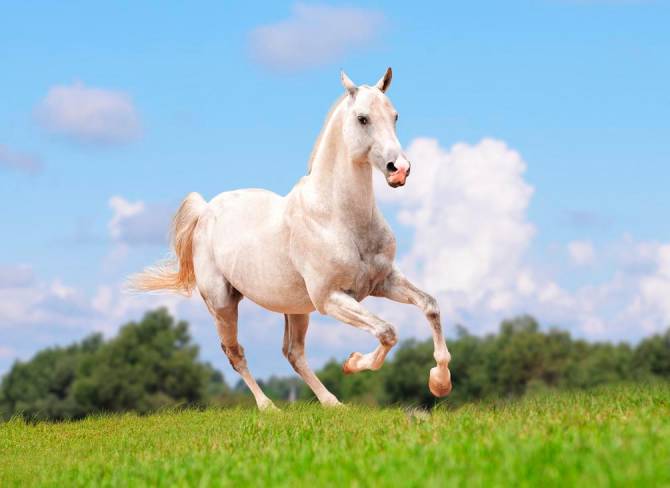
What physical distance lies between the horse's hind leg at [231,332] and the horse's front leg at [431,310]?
274 cm

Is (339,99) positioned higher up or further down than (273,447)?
higher up

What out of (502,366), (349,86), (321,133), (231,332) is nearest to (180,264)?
(231,332)

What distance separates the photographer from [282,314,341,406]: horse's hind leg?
11000mm

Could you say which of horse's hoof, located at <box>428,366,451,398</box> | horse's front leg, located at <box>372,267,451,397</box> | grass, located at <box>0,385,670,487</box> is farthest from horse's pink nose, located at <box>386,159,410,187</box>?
grass, located at <box>0,385,670,487</box>

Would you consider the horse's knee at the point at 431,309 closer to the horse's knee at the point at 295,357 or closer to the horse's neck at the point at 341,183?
the horse's neck at the point at 341,183

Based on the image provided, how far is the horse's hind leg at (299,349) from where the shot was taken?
11000 mm

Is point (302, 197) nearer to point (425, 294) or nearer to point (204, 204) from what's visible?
point (425, 294)

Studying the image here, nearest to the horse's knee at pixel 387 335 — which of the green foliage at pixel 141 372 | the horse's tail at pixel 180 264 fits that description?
the horse's tail at pixel 180 264

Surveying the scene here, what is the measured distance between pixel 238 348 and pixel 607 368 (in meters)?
63.9

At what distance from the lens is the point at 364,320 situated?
29.3 ft

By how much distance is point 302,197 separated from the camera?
31.7ft

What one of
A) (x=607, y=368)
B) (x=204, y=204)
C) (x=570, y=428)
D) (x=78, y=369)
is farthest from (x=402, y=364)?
(x=570, y=428)

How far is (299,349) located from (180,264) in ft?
7.76

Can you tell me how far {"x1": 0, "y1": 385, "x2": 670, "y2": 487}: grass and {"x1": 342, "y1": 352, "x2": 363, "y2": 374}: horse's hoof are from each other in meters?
0.49
